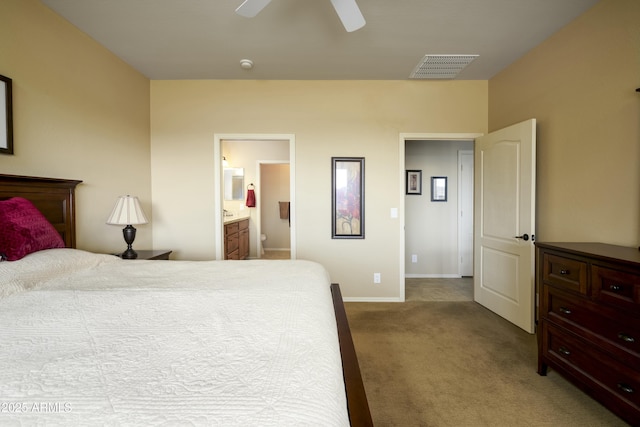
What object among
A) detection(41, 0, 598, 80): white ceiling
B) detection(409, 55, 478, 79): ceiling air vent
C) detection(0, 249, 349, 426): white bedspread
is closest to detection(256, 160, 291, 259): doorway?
detection(41, 0, 598, 80): white ceiling

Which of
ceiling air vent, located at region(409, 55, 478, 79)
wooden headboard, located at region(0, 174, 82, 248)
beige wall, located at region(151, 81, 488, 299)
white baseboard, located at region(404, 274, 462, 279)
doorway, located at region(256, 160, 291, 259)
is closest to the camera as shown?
wooden headboard, located at region(0, 174, 82, 248)

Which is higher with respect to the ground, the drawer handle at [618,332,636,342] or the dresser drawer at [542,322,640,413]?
the drawer handle at [618,332,636,342]

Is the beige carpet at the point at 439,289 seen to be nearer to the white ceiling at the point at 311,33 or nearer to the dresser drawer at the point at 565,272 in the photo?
the dresser drawer at the point at 565,272

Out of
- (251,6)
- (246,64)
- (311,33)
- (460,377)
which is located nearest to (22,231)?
(251,6)

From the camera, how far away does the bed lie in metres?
0.58

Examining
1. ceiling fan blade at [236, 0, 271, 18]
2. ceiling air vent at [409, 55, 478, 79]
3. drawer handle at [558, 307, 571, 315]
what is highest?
ceiling air vent at [409, 55, 478, 79]

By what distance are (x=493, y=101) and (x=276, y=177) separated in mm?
5099

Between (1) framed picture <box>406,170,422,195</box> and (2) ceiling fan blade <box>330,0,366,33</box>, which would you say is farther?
(1) framed picture <box>406,170,422,195</box>

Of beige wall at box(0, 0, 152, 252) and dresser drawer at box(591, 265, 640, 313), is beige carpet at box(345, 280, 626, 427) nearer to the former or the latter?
dresser drawer at box(591, 265, 640, 313)

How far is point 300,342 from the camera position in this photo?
2.82ft

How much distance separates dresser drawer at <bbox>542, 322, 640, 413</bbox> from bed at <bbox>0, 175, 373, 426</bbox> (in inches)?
56.9

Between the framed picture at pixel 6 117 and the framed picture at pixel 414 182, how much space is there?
432 centimetres

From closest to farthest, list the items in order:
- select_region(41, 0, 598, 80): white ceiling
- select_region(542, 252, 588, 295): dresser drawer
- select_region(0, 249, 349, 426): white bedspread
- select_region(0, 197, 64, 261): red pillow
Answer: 1. select_region(0, 249, 349, 426): white bedspread
2. select_region(0, 197, 64, 261): red pillow
3. select_region(542, 252, 588, 295): dresser drawer
4. select_region(41, 0, 598, 80): white ceiling

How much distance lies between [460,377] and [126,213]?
9.79ft
